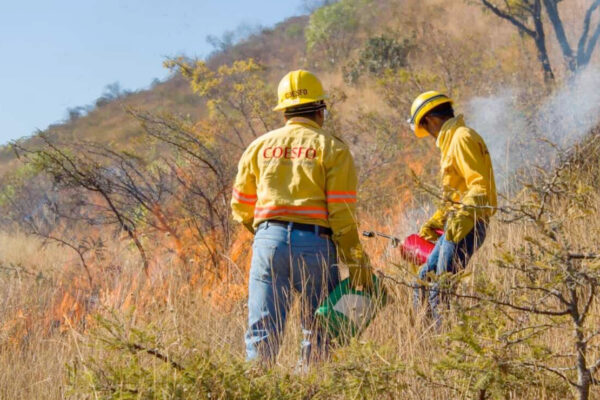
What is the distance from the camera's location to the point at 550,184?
2.43 m

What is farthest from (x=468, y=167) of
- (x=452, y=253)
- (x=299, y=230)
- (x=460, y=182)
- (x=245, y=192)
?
(x=245, y=192)

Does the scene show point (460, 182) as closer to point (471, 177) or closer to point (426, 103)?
point (471, 177)

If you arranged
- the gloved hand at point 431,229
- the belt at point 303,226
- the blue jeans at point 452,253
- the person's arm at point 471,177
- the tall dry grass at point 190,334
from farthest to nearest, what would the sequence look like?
the gloved hand at point 431,229 → the blue jeans at point 452,253 → the person's arm at point 471,177 → the belt at point 303,226 → the tall dry grass at point 190,334

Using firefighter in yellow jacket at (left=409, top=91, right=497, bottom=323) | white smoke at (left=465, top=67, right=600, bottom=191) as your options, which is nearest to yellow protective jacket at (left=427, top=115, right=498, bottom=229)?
firefighter in yellow jacket at (left=409, top=91, right=497, bottom=323)

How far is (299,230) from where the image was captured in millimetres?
3607

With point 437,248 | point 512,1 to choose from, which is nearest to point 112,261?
point 437,248

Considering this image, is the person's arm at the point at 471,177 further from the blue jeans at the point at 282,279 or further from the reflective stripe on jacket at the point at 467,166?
the blue jeans at the point at 282,279

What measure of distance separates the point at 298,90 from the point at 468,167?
115cm

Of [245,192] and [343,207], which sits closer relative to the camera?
[343,207]

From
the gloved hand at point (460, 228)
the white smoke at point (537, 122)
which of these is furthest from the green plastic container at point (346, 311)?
the white smoke at point (537, 122)

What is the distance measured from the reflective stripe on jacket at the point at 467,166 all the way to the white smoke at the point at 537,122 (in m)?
3.46

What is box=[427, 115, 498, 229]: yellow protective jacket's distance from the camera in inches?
155

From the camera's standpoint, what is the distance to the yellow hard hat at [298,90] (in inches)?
153

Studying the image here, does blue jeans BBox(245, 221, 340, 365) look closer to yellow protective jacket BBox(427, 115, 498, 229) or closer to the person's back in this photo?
the person's back
